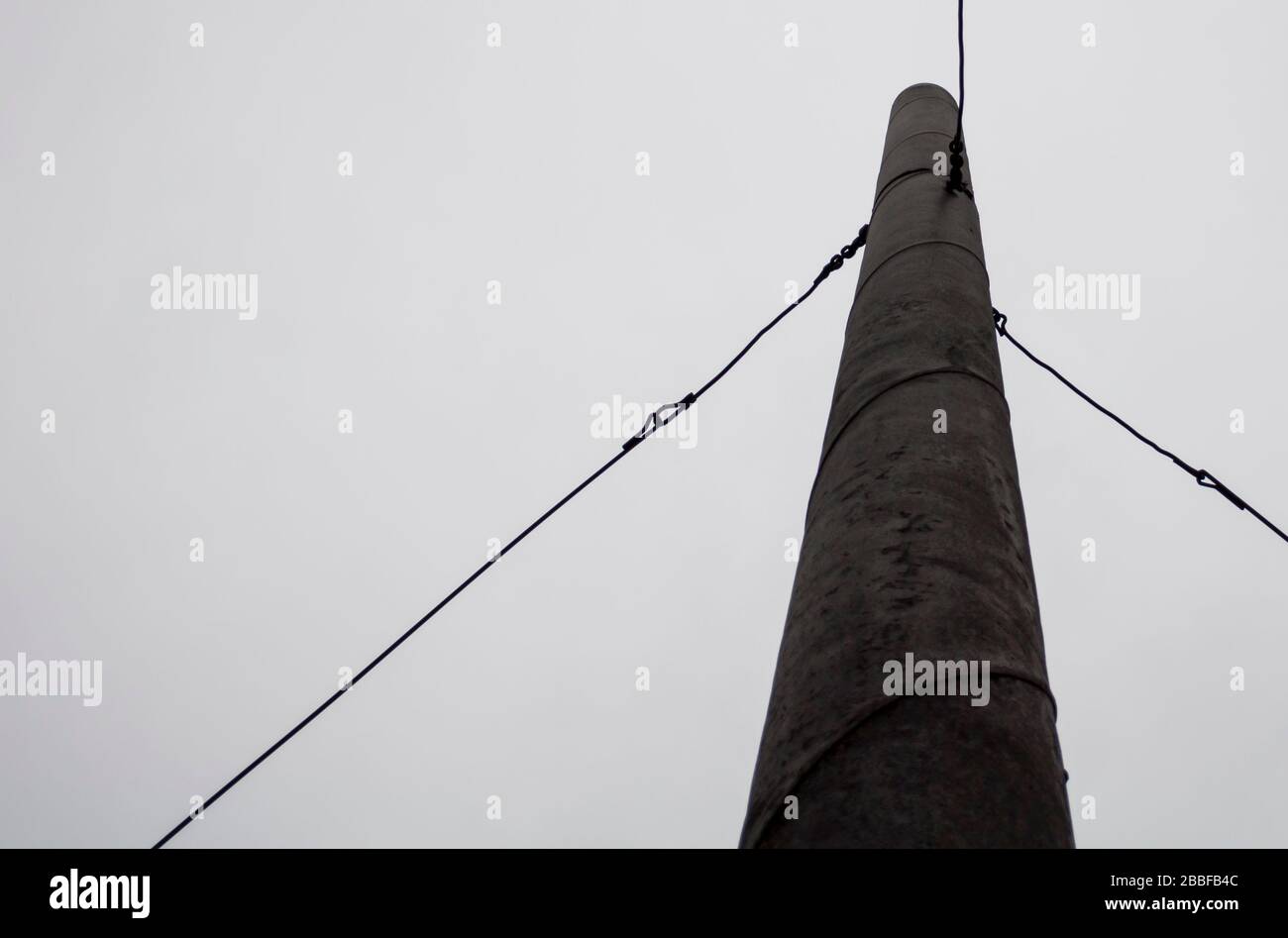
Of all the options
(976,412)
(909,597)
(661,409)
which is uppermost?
(661,409)

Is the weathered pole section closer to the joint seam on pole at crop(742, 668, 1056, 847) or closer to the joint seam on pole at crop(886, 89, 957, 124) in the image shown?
the joint seam on pole at crop(742, 668, 1056, 847)

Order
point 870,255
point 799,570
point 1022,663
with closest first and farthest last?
point 1022,663, point 799,570, point 870,255

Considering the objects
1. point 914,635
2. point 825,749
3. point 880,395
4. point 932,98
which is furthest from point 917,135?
point 825,749

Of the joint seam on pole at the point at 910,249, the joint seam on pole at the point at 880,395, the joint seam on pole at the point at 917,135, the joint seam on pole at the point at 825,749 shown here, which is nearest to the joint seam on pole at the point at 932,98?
the joint seam on pole at the point at 917,135

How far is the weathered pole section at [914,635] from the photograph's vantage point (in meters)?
2.11

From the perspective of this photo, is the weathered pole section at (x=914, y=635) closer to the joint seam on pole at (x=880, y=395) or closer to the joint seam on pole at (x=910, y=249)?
the joint seam on pole at (x=880, y=395)

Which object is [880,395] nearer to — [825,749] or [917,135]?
[825,749]

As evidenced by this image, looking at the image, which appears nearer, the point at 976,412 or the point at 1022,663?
the point at 1022,663
